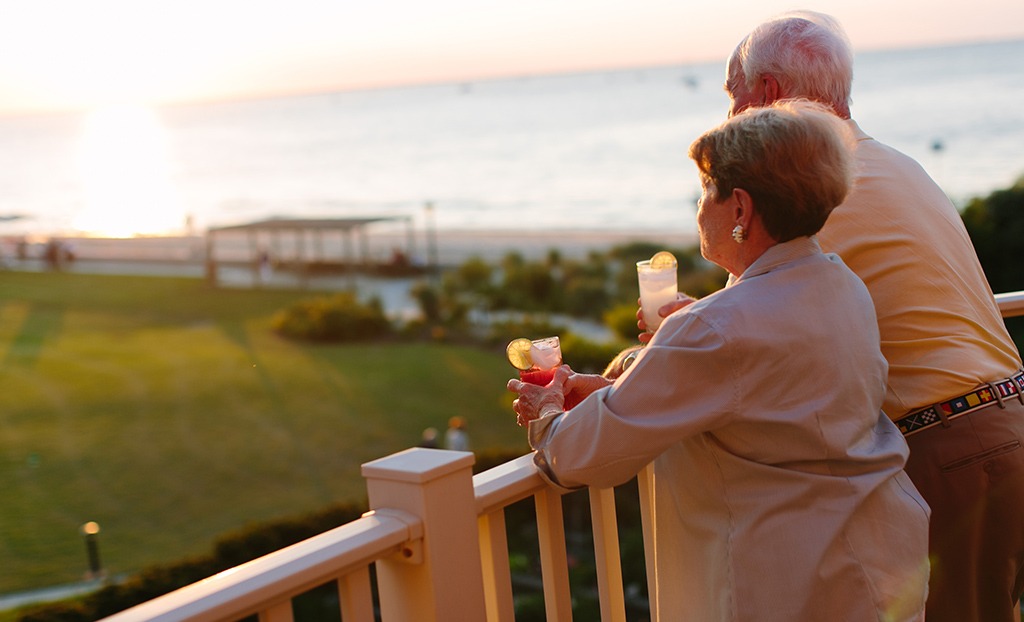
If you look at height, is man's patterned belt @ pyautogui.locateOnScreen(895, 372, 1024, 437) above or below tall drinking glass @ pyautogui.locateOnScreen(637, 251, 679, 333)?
below

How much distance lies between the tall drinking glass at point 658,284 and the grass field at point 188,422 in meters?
9.88

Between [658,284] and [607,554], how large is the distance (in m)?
0.61

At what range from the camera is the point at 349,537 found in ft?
5.01

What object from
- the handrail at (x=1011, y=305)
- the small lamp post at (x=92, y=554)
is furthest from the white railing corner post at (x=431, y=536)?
the small lamp post at (x=92, y=554)

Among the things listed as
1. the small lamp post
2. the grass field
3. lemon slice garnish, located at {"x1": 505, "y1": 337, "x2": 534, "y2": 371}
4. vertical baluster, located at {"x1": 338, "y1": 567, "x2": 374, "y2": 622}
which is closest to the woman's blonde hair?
lemon slice garnish, located at {"x1": 505, "y1": 337, "x2": 534, "y2": 371}

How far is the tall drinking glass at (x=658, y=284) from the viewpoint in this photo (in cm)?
222

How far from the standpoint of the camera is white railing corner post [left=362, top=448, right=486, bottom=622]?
1.65 meters

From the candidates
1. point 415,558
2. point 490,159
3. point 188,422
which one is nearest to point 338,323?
point 188,422

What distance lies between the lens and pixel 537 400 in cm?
190

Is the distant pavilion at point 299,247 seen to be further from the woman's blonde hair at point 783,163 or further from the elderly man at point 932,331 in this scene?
the woman's blonde hair at point 783,163

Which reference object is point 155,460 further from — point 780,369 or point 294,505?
point 780,369

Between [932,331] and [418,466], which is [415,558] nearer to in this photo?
[418,466]

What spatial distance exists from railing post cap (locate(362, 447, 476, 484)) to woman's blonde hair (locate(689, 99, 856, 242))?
26.3 inches

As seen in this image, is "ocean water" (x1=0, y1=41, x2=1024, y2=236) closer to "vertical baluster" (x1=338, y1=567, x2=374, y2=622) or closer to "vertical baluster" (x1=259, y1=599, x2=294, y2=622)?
"vertical baluster" (x1=338, y1=567, x2=374, y2=622)
